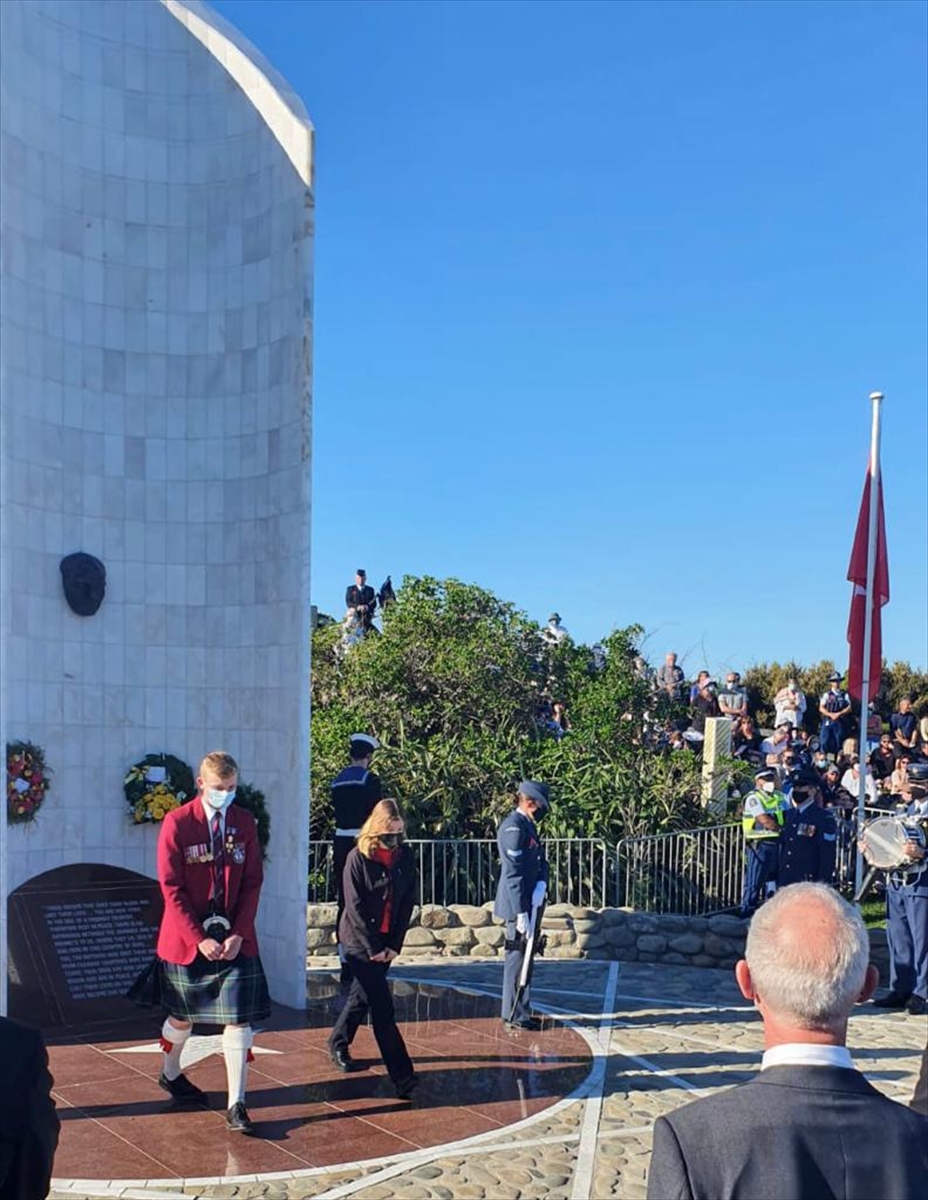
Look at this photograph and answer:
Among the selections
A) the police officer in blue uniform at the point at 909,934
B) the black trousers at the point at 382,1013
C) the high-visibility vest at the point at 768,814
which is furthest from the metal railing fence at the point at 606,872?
the black trousers at the point at 382,1013

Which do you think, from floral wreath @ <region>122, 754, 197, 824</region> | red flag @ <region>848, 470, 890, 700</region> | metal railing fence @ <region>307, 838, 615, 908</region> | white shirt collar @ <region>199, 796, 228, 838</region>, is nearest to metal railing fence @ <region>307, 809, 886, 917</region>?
metal railing fence @ <region>307, 838, 615, 908</region>

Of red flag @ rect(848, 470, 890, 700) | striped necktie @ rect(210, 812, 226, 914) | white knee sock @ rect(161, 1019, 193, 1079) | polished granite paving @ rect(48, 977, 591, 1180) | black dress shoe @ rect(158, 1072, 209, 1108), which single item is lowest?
polished granite paving @ rect(48, 977, 591, 1180)

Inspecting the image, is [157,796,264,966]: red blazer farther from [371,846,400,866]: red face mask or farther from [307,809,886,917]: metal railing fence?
[307,809,886,917]: metal railing fence

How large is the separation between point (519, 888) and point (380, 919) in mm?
1957

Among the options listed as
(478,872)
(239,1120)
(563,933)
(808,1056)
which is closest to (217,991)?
(239,1120)

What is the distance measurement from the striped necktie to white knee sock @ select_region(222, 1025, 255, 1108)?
0.64 metres

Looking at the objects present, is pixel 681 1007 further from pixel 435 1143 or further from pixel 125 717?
pixel 125 717

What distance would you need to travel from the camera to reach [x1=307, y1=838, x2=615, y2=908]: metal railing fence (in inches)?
515

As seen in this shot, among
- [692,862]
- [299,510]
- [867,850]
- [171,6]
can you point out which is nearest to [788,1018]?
[299,510]

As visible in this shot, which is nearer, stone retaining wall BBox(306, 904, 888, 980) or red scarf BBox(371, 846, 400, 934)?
red scarf BBox(371, 846, 400, 934)

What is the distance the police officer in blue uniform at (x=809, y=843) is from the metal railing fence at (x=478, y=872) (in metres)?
1.81

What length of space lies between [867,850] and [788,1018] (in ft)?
30.4

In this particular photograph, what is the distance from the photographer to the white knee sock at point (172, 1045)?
269 inches

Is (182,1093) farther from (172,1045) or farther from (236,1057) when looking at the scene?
(236,1057)
